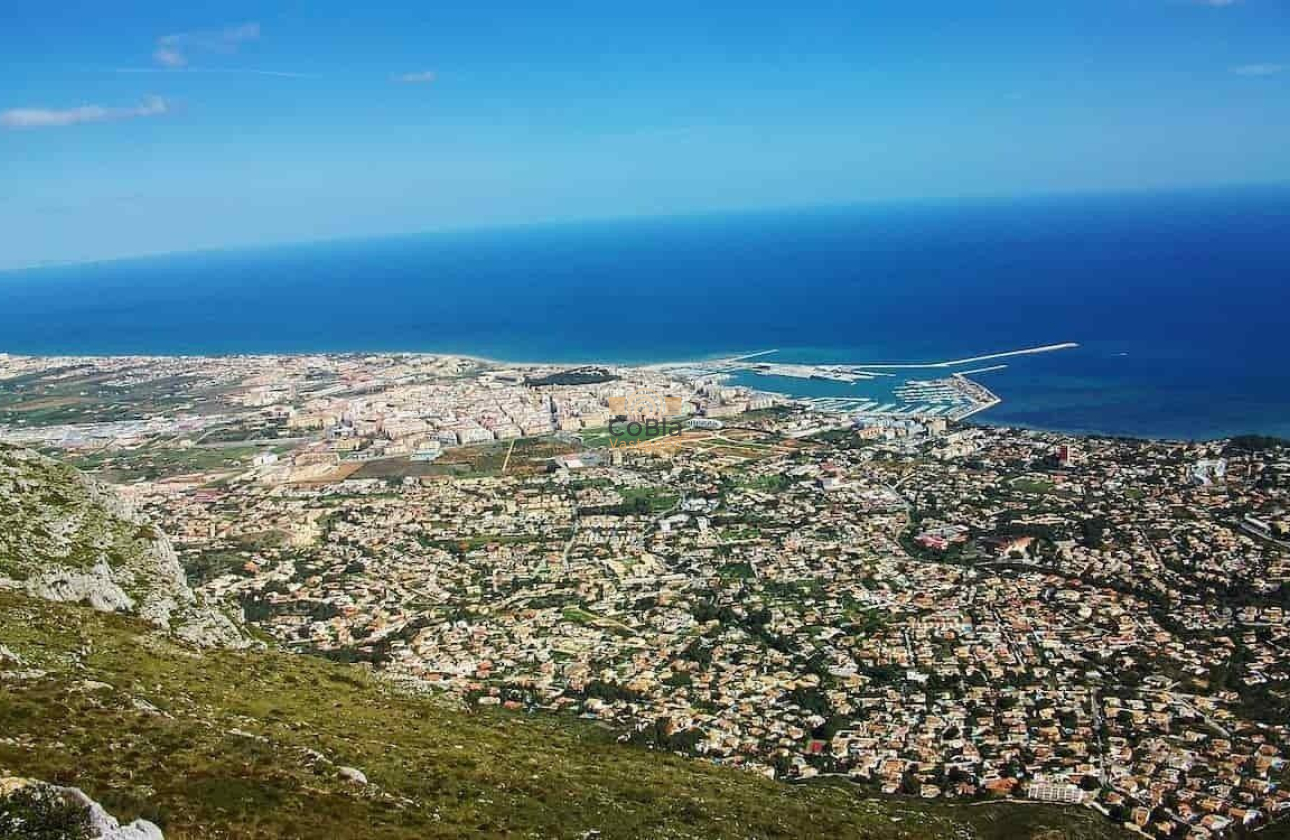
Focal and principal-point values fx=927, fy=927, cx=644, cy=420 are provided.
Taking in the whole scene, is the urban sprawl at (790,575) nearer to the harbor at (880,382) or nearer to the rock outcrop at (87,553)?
the harbor at (880,382)

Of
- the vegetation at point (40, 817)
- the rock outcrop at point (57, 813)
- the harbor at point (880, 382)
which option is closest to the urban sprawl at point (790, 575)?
the harbor at point (880, 382)

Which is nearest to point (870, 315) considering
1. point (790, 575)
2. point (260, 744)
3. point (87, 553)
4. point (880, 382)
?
point (880, 382)

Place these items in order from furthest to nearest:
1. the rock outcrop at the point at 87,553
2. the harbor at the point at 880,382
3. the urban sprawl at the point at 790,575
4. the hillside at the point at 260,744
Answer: the harbor at the point at 880,382, the urban sprawl at the point at 790,575, the rock outcrop at the point at 87,553, the hillside at the point at 260,744

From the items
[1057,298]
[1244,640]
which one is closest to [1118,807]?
[1244,640]

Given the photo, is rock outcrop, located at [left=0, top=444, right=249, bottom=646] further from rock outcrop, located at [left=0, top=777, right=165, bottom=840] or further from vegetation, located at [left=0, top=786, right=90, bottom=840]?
vegetation, located at [left=0, top=786, right=90, bottom=840]

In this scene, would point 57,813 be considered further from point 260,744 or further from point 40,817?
point 260,744

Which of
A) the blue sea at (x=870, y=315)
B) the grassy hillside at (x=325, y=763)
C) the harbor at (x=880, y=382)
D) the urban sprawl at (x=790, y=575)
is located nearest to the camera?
the grassy hillside at (x=325, y=763)
